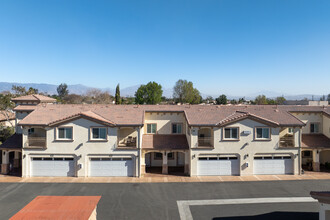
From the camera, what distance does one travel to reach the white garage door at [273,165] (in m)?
25.0

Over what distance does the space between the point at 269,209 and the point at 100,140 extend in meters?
16.4

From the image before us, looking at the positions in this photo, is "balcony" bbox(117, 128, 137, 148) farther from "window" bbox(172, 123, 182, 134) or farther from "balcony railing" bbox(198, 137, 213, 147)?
"balcony railing" bbox(198, 137, 213, 147)

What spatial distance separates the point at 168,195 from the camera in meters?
19.7

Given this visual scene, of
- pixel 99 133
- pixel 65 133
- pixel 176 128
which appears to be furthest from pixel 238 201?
pixel 65 133

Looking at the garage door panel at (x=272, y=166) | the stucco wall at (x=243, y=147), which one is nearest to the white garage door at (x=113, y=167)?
the stucco wall at (x=243, y=147)

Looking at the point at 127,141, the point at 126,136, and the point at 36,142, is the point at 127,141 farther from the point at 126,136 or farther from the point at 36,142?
the point at 36,142

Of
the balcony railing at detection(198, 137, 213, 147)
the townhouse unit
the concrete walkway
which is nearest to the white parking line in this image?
the concrete walkway

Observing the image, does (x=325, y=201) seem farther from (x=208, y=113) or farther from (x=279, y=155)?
(x=208, y=113)

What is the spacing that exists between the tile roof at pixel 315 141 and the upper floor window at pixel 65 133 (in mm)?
25237

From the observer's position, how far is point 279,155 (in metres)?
25.0

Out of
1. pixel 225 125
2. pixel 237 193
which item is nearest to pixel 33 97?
pixel 225 125

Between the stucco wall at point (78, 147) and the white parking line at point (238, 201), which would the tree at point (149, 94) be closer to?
the stucco wall at point (78, 147)

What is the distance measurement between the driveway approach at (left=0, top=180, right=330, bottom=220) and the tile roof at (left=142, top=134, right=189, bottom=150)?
4.19m

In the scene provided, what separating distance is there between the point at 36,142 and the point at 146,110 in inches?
490
